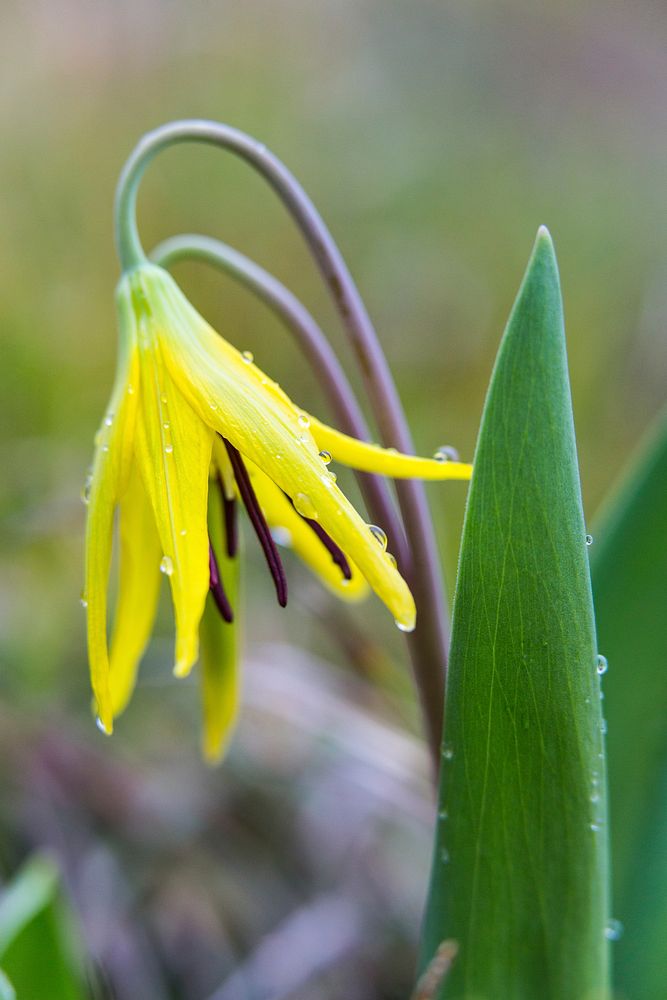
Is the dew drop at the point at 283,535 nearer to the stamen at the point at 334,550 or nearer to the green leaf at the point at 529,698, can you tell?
the stamen at the point at 334,550

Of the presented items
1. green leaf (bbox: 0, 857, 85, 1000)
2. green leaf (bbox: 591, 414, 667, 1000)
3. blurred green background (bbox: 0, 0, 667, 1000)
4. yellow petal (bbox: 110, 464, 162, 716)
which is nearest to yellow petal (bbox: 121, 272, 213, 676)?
yellow petal (bbox: 110, 464, 162, 716)

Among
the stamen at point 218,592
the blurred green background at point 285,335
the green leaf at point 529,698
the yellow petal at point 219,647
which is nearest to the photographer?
the green leaf at point 529,698

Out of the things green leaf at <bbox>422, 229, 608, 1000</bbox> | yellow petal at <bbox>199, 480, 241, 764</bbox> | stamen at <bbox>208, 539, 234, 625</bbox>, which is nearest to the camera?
green leaf at <bbox>422, 229, 608, 1000</bbox>

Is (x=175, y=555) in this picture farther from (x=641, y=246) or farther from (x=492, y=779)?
(x=641, y=246)

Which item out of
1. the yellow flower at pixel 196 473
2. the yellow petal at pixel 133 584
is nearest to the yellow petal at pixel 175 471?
the yellow flower at pixel 196 473

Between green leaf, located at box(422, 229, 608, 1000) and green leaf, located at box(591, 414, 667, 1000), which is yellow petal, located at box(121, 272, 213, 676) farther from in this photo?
green leaf, located at box(591, 414, 667, 1000)

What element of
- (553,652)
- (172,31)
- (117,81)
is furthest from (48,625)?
(172,31)

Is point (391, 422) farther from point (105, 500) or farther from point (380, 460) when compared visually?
point (105, 500)
